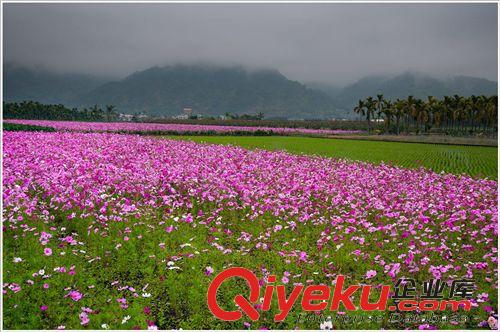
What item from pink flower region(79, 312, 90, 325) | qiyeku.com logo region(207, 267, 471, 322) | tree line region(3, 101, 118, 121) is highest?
tree line region(3, 101, 118, 121)

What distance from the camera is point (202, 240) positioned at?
8273 millimetres

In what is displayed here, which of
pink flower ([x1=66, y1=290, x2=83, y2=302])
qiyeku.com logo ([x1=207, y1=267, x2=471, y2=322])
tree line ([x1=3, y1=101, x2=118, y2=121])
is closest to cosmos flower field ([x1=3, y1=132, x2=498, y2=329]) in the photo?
pink flower ([x1=66, y1=290, x2=83, y2=302])

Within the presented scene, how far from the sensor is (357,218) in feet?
31.6

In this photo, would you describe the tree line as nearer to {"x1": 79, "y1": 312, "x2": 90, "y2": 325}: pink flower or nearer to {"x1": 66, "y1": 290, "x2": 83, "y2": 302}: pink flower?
{"x1": 66, "y1": 290, "x2": 83, "y2": 302}: pink flower

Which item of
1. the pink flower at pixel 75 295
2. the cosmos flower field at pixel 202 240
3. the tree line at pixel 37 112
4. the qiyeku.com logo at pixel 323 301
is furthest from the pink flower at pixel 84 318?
the tree line at pixel 37 112

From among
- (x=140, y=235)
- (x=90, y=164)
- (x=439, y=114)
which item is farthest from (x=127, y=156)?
(x=439, y=114)

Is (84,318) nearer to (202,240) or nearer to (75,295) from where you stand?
(75,295)

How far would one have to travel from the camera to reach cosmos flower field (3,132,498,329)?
5.71 m

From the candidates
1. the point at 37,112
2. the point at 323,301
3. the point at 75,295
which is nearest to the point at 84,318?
the point at 75,295

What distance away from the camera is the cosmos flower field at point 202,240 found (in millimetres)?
5711

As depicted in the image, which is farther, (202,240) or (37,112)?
(37,112)

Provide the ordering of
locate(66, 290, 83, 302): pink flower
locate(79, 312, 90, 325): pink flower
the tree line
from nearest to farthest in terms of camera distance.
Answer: locate(79, 312, 90, 325): pink flower → locate(66, 290, 83, 302): pink flower → the tree line

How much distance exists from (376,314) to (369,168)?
13131 mm

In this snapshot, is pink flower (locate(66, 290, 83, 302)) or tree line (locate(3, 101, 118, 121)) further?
tree line (locate(3, 101, 118, 121))
